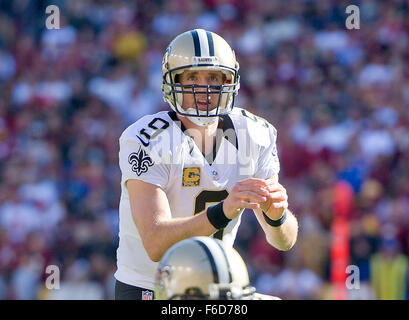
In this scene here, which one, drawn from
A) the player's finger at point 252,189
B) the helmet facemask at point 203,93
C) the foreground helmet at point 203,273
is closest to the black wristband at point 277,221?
→ the player's finger at point 252,189

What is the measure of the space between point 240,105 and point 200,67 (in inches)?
218

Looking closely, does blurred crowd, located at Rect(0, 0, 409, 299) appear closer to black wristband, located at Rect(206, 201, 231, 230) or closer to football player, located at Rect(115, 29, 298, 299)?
football player, located at Rect(115, 29, 298, 299)

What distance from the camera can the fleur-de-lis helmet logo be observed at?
392cm

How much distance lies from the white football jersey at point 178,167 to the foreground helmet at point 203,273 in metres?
0.78

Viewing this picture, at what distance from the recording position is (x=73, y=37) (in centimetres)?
1112

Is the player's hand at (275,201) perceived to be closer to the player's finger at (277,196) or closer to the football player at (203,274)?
the player's finger at (277,196)

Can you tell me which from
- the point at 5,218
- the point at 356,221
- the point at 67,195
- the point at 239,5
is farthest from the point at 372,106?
the point at 5,218

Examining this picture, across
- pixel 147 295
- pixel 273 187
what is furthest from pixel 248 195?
pixel 147 295

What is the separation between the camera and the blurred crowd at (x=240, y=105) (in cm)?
833

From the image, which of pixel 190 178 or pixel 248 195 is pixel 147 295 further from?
pixel 248 195

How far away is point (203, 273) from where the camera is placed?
3.10m

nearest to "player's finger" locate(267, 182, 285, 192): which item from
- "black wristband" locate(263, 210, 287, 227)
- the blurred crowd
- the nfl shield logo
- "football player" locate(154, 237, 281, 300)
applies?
"black wristband" locate(263, 210, 287, 227)

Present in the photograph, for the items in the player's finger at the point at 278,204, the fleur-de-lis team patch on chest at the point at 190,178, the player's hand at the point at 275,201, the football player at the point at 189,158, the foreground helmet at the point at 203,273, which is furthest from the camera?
the fleur-de-lis team patch on chest at the point at 190,178

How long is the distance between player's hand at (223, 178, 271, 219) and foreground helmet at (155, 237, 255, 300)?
0.35 meters
